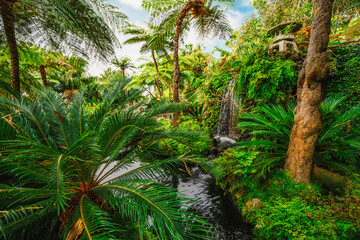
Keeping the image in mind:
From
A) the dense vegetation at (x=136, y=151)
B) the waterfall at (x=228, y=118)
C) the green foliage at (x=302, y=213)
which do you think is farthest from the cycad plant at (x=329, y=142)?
the waterfall at (x=228, y=118)

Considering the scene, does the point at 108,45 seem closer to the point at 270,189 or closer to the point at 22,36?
the point at 22,36

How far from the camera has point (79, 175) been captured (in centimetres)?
191

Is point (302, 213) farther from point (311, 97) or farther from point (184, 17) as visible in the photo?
point (184, 17)


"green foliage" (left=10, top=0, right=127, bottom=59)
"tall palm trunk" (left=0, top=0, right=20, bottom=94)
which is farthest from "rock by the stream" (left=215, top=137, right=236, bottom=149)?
"tall palm trunk" (left=0, top=0, right=20, bottom=94)

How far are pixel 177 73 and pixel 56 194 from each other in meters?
4.47

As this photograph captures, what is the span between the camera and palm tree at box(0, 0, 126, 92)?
192 cm

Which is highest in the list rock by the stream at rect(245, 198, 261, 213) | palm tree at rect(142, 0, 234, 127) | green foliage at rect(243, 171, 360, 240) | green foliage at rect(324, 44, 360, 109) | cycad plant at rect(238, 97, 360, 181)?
palm tree at rect(142, 0, 234, 127)

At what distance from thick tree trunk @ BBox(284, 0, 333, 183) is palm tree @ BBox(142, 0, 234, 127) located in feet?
10.4

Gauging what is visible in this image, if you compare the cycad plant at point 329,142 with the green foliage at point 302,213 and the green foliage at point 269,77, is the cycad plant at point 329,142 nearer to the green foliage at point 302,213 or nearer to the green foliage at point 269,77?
the green foliage at point 302,213

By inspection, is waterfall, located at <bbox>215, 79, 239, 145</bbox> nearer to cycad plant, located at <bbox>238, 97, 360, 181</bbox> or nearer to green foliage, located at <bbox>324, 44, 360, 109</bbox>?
cycad plant, located at <bbox>238, 97, 360, 181</bbox>

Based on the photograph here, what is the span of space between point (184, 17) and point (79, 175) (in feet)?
18.0

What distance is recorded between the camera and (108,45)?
2.40 metres

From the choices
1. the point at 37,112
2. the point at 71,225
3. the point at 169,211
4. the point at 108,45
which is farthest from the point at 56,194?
the point at 108,45

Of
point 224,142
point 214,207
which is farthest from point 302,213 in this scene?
point 224,142
